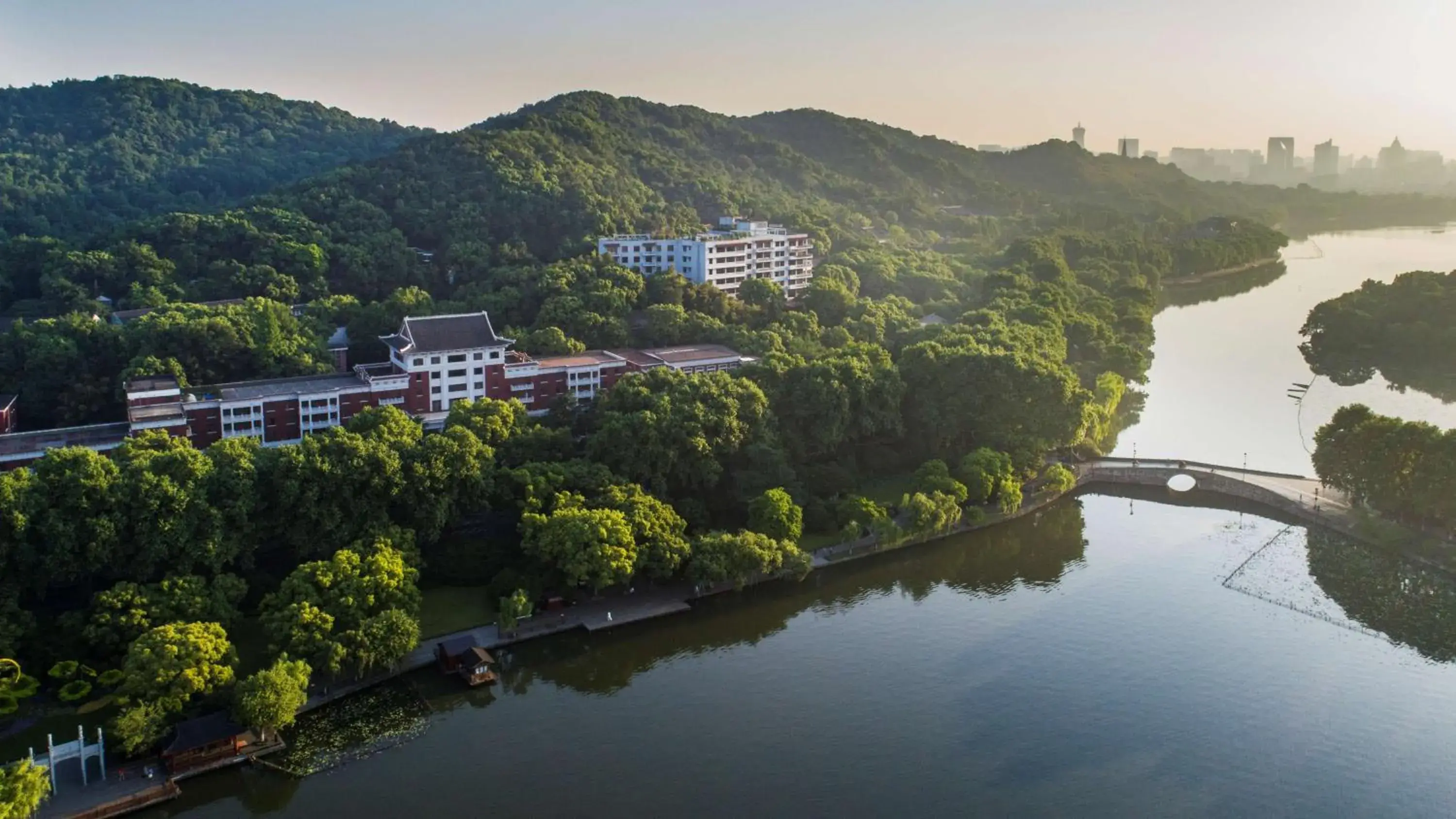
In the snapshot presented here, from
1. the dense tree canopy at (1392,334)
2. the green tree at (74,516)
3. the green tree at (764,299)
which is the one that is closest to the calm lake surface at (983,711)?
the green tree at (74,516)

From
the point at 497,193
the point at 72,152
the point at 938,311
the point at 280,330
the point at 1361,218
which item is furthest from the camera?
the point at 1361,218

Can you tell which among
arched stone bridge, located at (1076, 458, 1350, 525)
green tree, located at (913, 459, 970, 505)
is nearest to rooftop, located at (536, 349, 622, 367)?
green tree, located at (913, 459, 970, 505)

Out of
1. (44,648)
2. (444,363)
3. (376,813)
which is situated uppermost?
(444,363)

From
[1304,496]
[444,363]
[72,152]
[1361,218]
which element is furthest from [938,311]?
[1361,218]

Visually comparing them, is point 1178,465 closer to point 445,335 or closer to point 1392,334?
point 445,335

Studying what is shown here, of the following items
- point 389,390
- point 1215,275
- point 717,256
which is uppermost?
point 717,256

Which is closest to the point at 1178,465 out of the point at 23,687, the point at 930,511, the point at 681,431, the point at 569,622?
the point at 930,511

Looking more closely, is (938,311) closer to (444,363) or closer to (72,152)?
(444,363)

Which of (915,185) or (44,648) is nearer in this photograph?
(44,648)
